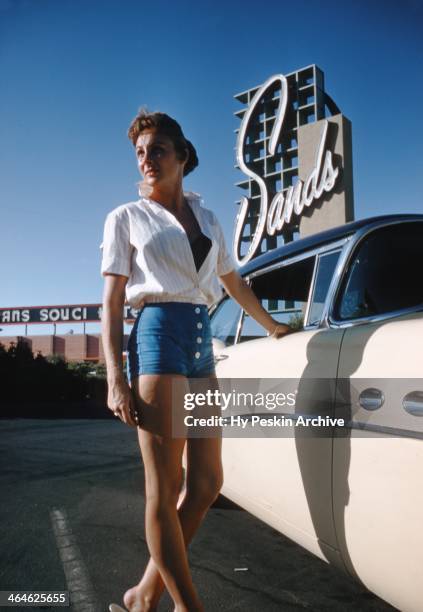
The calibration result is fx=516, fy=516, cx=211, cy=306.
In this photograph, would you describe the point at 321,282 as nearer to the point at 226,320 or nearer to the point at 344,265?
the point at 344,265

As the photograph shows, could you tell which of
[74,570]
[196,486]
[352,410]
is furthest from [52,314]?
[352,410]

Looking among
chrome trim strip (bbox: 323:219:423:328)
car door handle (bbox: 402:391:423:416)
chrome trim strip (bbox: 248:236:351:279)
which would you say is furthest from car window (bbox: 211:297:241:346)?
car door handle (bbox: 402:391:423:416)

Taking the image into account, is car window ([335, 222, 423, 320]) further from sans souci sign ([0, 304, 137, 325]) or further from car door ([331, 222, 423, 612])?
sans souci sign ([0, 304, 137, 325])

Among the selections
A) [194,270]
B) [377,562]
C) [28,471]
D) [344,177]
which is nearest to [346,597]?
[377,562]

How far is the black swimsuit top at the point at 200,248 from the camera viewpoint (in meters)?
1.81

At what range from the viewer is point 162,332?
165 cm

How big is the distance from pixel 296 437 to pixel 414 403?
0.60 metres

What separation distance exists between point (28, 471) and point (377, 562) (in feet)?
13.1

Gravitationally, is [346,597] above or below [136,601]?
below

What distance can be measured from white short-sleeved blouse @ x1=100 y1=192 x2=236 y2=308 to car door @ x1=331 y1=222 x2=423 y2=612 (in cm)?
57

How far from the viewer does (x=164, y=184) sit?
1862 millimetres

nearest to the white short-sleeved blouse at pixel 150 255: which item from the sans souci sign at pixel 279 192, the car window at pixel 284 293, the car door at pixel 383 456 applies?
the car door at pixel 383 456

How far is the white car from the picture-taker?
4.40 feet

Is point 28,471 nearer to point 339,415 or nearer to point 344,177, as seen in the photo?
point 339,415
